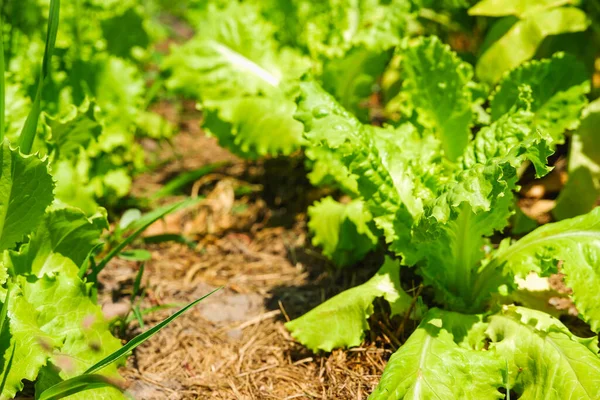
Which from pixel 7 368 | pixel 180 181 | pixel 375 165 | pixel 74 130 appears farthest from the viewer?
pixel 180 181

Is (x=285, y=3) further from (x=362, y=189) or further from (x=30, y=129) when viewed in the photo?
(x=30, y=129)

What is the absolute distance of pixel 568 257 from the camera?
157 cm

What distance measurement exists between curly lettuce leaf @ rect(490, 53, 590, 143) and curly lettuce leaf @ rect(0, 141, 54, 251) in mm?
1456

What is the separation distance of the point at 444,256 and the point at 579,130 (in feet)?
2.89

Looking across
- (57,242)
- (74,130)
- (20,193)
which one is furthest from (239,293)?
(20,193)

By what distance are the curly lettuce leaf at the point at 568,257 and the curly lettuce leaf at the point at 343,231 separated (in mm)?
431

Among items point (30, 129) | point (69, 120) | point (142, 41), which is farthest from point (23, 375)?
point (142, 41)

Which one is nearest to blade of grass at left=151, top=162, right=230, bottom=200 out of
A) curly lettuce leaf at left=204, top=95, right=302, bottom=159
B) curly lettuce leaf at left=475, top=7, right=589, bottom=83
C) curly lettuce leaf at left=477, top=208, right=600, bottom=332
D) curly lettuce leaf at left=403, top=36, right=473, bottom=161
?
curly lettuce leaf at left=204, top=95, right=302, bottom=159

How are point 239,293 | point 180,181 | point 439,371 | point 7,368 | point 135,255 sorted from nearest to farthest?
point 7,368 → point 439,371 → point 135,255 → point 239,293 → point 180,181

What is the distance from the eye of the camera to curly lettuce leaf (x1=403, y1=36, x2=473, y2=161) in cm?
196

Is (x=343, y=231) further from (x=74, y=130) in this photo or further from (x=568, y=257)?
(x=74, y=130)

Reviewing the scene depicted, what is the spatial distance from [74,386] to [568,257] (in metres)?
1.31

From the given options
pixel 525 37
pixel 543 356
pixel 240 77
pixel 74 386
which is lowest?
pixel 543 356

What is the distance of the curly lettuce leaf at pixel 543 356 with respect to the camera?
1.44 m
